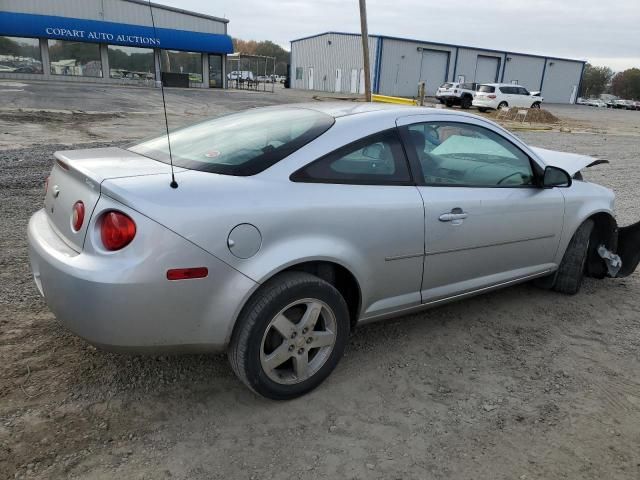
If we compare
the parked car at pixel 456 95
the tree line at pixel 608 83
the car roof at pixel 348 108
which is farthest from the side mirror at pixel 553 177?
the tree line at pixel 608 83

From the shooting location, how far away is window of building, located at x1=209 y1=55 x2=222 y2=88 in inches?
1581

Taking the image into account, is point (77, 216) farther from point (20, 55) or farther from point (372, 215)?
point (20, 55)

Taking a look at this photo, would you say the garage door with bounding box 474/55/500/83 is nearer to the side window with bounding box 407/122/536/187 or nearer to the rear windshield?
the side window with bounding box 407/122/536/187

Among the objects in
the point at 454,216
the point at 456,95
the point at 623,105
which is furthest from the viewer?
the point at 623,105

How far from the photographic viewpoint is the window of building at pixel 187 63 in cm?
3753

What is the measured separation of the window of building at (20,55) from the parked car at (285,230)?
35145mm

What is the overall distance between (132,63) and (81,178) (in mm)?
37687

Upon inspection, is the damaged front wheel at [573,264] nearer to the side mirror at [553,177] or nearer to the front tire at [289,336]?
the side mirror at [553,177]

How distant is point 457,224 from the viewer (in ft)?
10.5

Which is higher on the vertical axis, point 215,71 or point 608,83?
point 608,83

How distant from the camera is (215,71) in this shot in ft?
134

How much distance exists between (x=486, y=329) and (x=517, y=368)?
517mm

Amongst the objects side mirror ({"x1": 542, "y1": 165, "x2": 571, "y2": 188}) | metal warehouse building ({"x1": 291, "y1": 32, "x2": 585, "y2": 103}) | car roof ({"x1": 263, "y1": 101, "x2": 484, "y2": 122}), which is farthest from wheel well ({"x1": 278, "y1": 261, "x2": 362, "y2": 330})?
metal warehouse building ({"x1": 291, "y1": 32, "x2": 585, "y2": 103})

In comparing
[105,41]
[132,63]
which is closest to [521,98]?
[132,63]
